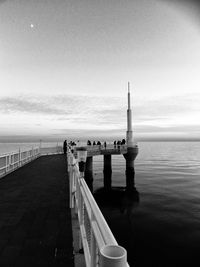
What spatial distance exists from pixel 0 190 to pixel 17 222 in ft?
13.6

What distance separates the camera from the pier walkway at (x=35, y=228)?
12.4 ft

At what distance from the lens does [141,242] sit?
11.7m

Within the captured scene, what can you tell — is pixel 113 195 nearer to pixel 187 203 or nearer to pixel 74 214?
pixel 187 203

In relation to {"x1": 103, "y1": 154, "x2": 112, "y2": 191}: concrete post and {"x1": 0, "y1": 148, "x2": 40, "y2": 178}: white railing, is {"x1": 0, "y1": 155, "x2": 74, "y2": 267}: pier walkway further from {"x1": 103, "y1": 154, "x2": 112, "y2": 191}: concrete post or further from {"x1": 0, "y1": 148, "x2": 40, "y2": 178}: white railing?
{"x1": 103, "y1": 154, "x2": 112, "y2": 191}: concrete post

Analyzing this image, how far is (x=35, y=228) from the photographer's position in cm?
507

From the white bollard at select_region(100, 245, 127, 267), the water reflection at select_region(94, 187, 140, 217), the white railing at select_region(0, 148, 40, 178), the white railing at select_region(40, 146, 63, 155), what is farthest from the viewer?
the white railing at select_region(40, 146, 63, 155)

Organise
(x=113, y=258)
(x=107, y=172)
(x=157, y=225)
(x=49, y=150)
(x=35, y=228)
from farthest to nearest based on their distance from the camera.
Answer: (x=107, y=172)
(x=49, y=150)
(x=157, y=225)
(x=35, y=228)
(x=113, y=258)

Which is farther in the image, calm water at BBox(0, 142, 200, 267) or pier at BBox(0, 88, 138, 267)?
calm water at BBox(0, 142, 200, 267)

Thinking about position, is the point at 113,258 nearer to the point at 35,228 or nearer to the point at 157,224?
the point at 35,228

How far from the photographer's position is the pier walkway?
3783 mm

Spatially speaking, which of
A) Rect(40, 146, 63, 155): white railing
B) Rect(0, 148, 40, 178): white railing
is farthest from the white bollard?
Rect(40, 146, 63, 155): white railing

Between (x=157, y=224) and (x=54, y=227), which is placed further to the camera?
(x=157, y=224)

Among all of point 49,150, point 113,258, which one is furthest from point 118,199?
point 113,258

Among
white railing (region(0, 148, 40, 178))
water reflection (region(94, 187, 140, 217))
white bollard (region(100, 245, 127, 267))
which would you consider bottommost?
water reflection (region(94, 187, 140, 217))
